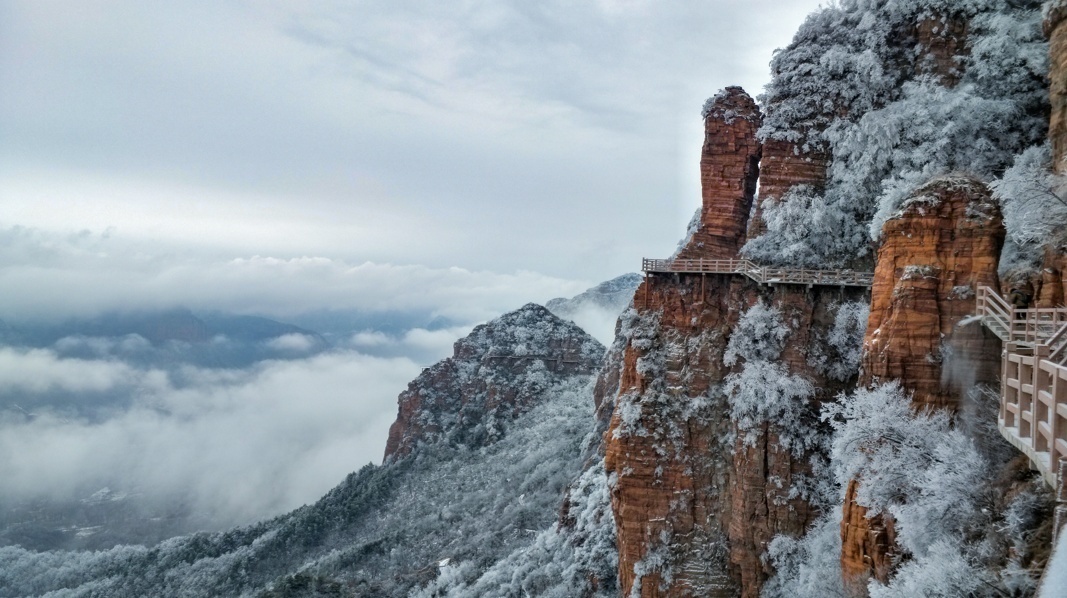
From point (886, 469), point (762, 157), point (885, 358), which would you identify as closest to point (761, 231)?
point (762, 157)

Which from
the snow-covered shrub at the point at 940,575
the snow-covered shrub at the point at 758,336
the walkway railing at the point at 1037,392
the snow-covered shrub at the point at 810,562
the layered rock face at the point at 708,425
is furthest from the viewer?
the snow-covered shrub at the point at 758,336

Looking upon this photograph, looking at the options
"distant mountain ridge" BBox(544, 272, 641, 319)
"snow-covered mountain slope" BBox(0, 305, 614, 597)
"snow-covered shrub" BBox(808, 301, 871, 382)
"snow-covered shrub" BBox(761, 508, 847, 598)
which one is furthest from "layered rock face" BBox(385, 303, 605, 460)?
"snow-covered shrub" BBox(808, 301, 871, 382)

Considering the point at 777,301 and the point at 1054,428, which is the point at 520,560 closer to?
the point at 777,301

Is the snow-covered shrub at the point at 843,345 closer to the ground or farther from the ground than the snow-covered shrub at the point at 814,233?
closer to the ground

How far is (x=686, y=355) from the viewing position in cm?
3566

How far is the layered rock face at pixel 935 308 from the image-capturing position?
20469 millimetres

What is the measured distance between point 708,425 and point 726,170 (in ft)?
46.2

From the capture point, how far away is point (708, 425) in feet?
113

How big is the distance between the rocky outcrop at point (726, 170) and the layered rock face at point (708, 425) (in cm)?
6

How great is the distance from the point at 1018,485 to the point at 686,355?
67.5 ft

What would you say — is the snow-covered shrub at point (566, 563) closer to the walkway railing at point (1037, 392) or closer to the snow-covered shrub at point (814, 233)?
the snow-covered shrub at point (814, 233)

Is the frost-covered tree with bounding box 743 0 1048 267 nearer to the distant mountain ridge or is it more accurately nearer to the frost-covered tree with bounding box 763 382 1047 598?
the frost-covered tree with bounding box 763 382 1047 598

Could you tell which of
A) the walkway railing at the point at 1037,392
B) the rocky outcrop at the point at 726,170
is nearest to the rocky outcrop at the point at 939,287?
the walkway railing at the point at 1037,392

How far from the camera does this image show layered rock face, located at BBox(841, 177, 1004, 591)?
67.2 ft
